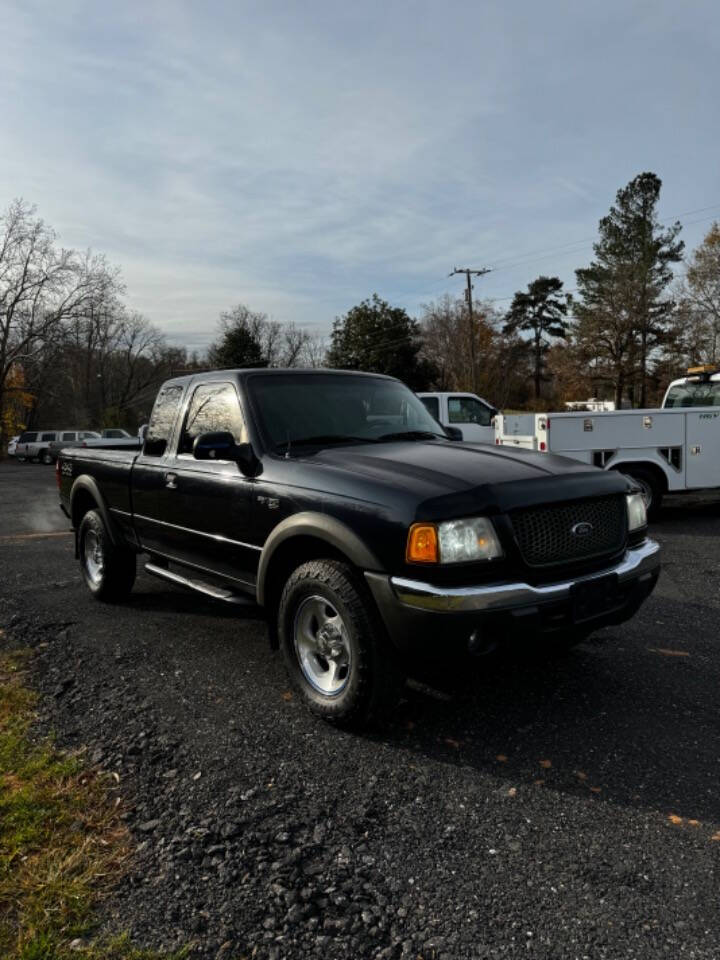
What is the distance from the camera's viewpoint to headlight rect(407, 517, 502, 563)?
9.74 ft

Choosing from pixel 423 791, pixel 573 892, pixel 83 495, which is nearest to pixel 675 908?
pixel 573 892

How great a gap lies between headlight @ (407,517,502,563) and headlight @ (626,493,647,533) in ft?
3.62

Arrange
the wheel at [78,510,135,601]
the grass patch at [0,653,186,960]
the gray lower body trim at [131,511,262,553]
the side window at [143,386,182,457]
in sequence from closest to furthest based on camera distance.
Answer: the grass patch at [0,653,186,960] < the gray lower body trim at [131,511,262,553] < the side window at [143,386,182,457] < the wheel at [78,510,135,601]

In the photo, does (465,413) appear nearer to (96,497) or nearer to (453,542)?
(96,497)

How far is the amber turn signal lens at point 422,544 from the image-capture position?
9.73 ft

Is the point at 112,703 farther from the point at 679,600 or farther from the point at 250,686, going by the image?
the point at 679,600

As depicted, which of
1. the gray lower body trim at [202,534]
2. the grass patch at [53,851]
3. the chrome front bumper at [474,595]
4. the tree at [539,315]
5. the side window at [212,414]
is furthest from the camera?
the tree at [539,315]

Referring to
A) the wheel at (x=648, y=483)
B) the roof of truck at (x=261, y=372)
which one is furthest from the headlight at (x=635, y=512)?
the wheel at (x=648, y=483)

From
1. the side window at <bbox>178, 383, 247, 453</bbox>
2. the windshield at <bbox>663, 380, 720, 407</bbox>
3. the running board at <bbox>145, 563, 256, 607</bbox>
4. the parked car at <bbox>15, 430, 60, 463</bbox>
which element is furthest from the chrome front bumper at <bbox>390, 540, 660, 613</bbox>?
Result: the parked car at <bbox>15, 430, 60, 463</bbox>

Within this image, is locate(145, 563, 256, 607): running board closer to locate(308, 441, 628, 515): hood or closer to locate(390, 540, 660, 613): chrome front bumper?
locate(308, 441, 628, 515): hood

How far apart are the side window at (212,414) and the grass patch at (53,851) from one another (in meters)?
2.04

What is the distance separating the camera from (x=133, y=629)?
519cm

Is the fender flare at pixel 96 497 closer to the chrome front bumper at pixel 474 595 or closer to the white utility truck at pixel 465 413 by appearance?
the chrome front bumper at pixel 474 595

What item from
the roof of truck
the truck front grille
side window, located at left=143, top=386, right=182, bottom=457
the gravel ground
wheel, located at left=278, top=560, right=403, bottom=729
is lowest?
the gravel ground
